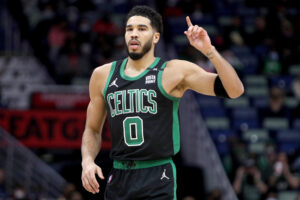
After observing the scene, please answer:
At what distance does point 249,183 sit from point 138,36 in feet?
24.6

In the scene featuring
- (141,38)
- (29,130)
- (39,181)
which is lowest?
(39,181)

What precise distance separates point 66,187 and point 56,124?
6.00 feet

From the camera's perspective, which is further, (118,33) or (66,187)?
(118,33)

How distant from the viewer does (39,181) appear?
12289mm

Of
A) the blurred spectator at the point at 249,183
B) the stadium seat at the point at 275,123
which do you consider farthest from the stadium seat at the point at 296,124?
the blurred spectator at the point at 249,183

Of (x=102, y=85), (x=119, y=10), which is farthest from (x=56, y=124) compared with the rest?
(x=102, y=85)

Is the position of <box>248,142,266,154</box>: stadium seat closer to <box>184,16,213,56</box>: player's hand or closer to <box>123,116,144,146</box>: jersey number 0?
<box>123,116,144,146</box>: jersey number 0

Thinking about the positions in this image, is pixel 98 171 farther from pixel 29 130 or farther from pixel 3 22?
pixel 3 22

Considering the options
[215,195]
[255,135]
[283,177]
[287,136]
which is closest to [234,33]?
[287,136]

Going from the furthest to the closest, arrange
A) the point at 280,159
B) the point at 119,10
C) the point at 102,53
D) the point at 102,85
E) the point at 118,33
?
the point at 119,10 → the point at 118,33 → the point at 102,53 → the point at 280,159 → the point at 102,85

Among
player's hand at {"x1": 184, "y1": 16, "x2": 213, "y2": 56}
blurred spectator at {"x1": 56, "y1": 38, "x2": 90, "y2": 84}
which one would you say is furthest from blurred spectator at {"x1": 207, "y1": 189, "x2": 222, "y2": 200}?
player's hand at {"x1": 184, "y1": 16, "x2": 213, "y2": 56}

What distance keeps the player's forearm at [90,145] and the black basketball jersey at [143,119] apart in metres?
0.22

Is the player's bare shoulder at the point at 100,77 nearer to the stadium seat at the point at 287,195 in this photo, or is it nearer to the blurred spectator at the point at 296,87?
the stadium seat at the point at 287,195

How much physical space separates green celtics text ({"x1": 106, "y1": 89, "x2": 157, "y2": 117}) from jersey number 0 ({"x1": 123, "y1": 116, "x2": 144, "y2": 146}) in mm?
72
